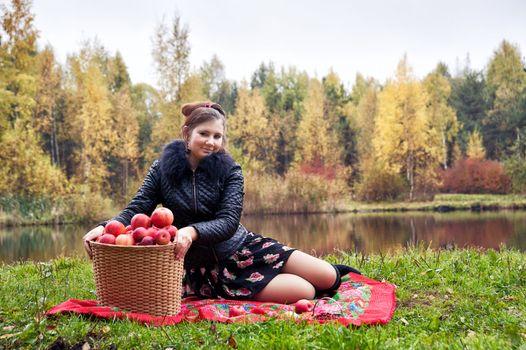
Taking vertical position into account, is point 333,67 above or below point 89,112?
above

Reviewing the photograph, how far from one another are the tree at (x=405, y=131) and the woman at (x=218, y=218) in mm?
22917

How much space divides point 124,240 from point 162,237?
0.25 meters

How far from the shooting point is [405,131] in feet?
87.3

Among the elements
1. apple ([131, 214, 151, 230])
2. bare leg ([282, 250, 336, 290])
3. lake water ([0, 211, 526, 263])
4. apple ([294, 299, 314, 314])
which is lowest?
lake water ([0, 211, 526, 263])

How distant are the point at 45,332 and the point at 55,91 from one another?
981 inches

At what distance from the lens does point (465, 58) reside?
46.2 m

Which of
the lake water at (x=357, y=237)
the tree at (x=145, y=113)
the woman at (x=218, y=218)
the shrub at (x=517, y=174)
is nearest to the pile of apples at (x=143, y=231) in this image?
the woman at (x=218, y=218)

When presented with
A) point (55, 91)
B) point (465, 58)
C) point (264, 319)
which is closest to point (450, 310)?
point (264, 319)

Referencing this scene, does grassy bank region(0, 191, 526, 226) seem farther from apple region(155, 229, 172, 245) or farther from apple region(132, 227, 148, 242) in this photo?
apple region(155, 229, 172, 245)

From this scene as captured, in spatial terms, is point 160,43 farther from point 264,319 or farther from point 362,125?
point 264,319

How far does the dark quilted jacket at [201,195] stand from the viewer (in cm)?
376

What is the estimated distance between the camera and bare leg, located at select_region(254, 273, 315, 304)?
377cm

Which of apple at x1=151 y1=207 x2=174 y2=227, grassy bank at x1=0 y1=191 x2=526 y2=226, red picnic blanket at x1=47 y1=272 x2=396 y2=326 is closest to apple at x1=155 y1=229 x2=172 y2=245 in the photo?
apple at x1=151 y1=207 x2=174 y2=227

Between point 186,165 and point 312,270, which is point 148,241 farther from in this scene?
point 312,270
